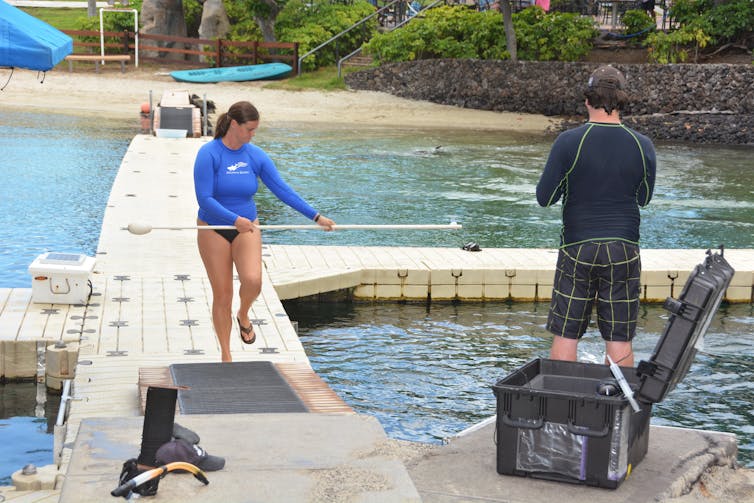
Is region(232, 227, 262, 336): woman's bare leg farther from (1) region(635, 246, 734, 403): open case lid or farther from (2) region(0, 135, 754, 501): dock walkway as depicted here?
(1) region(635, 246, 734, 403): open case lid

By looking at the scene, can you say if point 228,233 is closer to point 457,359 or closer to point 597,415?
point 597,415

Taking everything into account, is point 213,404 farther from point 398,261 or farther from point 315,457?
point 398,261

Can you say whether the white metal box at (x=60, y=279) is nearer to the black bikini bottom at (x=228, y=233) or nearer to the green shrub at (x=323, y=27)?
the black bikini bottom at (x=228, y=233)

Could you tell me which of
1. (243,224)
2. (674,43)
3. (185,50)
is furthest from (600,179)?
(185,50)

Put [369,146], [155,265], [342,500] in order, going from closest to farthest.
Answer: [342,500] → [155,265] → [369,146]

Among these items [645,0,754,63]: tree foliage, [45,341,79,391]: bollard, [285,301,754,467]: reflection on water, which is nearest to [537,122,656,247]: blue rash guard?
[285,301,754,467]: reflection on water

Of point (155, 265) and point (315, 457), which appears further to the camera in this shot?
point (155, 265)

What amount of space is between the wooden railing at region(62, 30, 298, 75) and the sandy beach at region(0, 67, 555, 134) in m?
2.19

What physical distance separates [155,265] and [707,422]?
205 inches

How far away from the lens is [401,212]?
16297 mm

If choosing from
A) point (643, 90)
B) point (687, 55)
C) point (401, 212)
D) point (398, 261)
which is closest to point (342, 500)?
point (398, 261)

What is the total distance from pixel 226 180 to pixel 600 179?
7.41 feet

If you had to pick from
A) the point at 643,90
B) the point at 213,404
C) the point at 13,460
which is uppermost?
the point at 643,90

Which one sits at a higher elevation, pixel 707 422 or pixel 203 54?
pixel 203 54
